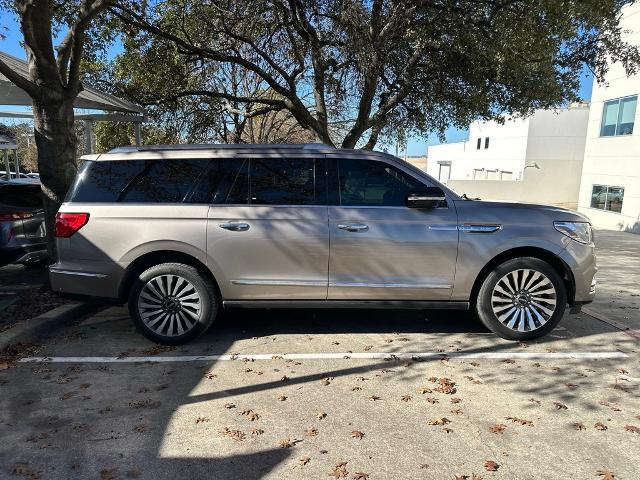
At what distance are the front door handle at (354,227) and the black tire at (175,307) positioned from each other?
141 centimetres

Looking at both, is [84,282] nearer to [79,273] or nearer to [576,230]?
[79,273]

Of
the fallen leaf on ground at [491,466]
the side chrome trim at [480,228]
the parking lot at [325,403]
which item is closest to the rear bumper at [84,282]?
the parking lot at [325,403]

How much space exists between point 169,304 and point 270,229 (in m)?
1.24

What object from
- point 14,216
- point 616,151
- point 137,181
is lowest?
point 14,216

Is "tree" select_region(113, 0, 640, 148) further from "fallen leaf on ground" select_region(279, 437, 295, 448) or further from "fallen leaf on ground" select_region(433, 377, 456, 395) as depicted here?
"fallen leaf on ground" select_region(279, 437, 295, 448)

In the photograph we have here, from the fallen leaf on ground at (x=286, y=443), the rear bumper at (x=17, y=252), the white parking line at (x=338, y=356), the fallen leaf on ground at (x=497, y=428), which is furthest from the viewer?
the rear bumper at (x=17, y=252)

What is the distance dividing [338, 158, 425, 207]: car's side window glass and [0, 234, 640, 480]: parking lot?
143 cm

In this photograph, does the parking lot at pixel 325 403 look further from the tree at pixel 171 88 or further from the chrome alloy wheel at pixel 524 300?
the tree at pixel 171 88

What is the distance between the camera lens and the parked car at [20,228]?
6.98m

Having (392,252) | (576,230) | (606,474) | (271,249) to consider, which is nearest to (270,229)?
(271,249)

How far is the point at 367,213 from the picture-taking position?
4996 mm

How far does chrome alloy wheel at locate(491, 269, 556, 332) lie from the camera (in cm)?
509

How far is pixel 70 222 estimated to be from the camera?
5008mm

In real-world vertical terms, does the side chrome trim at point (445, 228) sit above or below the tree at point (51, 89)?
below
